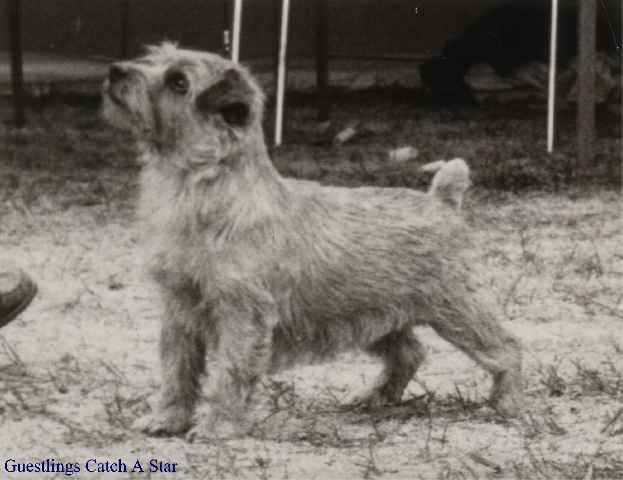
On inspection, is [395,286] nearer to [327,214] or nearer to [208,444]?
[327,214]

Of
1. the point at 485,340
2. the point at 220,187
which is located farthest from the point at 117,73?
the point at 485,340

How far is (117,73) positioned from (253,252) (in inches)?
29.8

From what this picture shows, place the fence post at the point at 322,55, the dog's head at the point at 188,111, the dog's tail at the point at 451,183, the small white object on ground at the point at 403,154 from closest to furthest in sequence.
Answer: the dog's head at the point at 188,111, the dog's tail at the point at 451,183, the small white object on ground at the point at 403,154, the fence post at the point at 322,55

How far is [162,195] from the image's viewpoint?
15.5ft

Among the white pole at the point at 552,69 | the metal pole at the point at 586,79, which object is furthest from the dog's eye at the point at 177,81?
the metal pole at the point at 586,79

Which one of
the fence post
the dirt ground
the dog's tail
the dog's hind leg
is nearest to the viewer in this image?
the dirt ground

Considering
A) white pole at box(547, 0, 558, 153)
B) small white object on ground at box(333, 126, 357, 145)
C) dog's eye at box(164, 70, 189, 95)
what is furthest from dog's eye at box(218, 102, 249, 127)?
small white object on ground at box(333, 126, 357, 145)

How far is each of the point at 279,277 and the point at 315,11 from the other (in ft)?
35.1

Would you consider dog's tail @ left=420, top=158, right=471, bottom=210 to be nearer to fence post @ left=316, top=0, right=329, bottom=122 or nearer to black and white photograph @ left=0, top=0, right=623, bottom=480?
black and white photograph @ left=0, top=0, right=623, bottom=480

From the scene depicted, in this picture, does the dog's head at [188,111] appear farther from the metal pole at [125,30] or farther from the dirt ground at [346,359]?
the metal pole at [125,30]

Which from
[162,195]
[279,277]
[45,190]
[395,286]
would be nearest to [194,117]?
[162,195]

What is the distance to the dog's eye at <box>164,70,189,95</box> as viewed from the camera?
463 centimetres

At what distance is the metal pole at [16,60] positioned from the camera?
1352cm

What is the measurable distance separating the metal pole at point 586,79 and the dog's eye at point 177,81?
732cm
